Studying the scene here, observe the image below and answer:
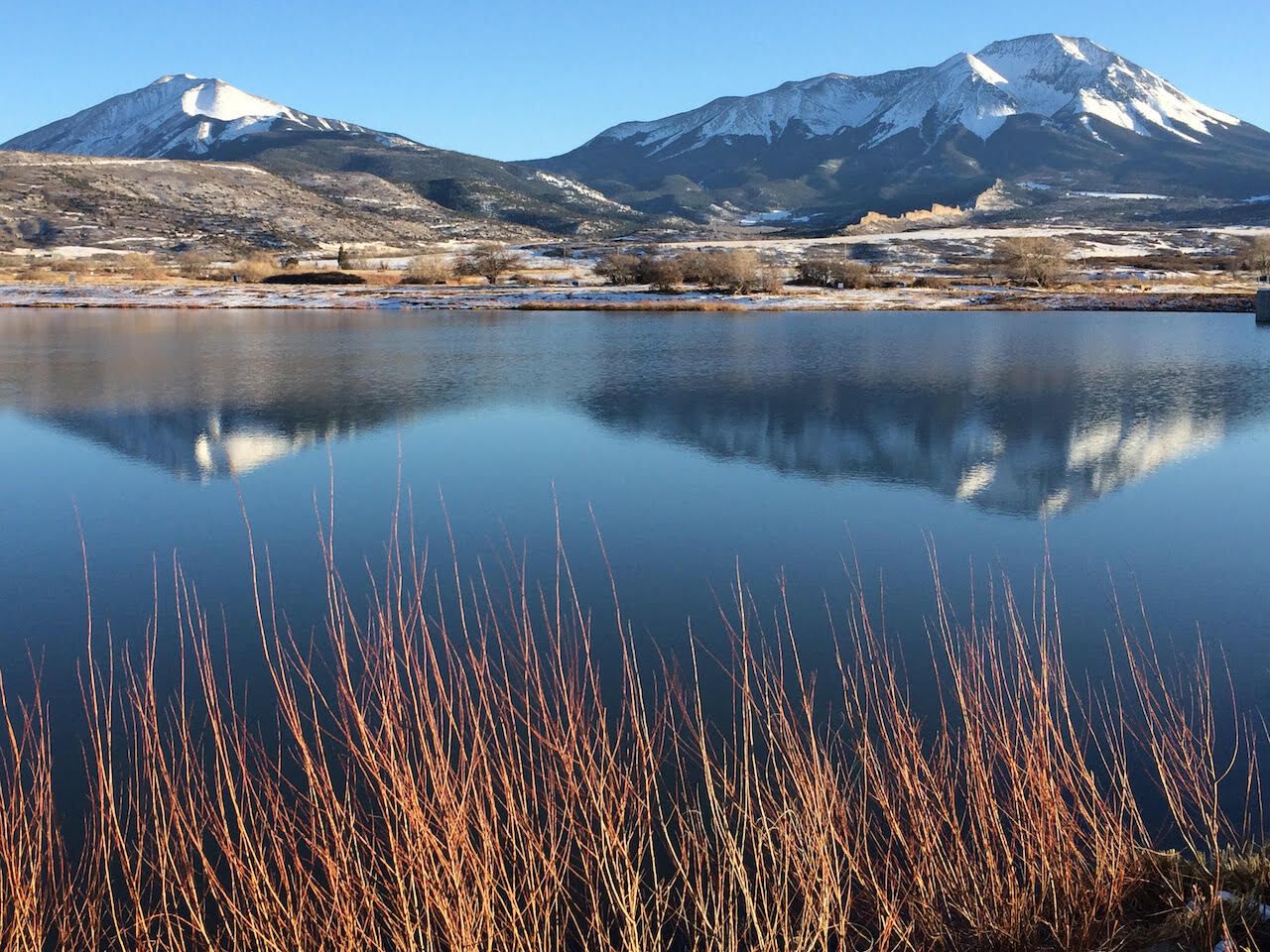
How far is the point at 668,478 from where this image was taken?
419 inches

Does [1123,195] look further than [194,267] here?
Yes

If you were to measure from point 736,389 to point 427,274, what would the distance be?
112 feet

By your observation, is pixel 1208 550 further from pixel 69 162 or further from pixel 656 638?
pixel 69 162

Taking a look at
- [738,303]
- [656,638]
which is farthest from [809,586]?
[738,303]

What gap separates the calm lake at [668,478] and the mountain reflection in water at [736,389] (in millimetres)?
91

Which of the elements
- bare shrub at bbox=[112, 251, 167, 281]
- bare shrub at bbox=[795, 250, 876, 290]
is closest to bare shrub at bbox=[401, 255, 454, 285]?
bare shrub at bbox=[112, 251, 167, 281]

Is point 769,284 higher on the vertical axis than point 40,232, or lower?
lower

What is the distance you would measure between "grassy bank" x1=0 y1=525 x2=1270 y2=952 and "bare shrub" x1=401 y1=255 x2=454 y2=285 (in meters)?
43.3

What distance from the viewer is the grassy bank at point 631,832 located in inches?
120

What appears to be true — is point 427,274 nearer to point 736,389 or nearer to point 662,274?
point 662,274

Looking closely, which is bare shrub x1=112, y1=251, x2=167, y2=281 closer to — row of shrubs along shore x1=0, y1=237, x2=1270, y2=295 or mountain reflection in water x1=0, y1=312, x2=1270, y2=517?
row of shrubs along shore x1=0, y1=237, x2=1270, y2=295

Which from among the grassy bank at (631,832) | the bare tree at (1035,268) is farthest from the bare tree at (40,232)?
the grassy bank at (631,832)

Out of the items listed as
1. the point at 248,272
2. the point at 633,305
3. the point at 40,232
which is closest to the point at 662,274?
the point at 633,305

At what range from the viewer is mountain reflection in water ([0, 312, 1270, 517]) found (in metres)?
11.6
